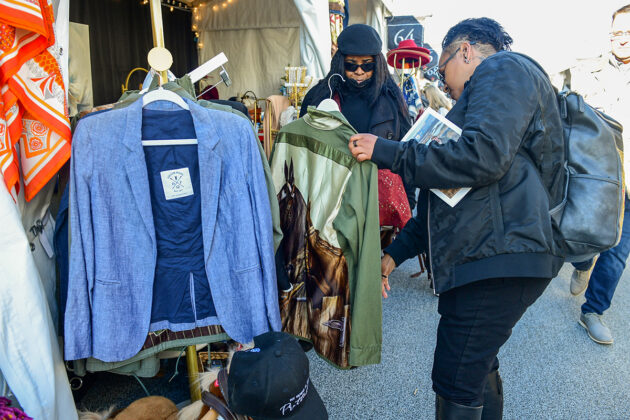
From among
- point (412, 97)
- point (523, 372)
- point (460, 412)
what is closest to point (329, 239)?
point (460, 412)

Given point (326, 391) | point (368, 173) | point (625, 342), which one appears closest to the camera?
point (368, 173)

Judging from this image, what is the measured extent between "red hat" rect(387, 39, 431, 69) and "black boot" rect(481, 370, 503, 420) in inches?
156

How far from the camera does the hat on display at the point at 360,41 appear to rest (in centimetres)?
247

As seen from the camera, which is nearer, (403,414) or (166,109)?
(166,109)

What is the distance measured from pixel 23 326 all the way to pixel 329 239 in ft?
3.68

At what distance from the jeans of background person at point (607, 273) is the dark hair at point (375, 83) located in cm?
166

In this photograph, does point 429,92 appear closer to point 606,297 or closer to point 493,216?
point 606,297

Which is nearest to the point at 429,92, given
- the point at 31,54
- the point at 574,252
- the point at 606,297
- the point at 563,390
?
the point at 606,297

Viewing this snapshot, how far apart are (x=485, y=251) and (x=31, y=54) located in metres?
1.55

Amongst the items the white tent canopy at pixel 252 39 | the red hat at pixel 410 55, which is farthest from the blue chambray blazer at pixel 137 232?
the white tent canopy at pixel 252 39

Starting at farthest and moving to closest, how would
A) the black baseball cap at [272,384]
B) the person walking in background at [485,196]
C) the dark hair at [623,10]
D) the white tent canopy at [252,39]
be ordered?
the white tent canopy at [252,39] < the dark hair at [623,10] < the person walking in background at [485,196] < the black baseball cap at [272,384]

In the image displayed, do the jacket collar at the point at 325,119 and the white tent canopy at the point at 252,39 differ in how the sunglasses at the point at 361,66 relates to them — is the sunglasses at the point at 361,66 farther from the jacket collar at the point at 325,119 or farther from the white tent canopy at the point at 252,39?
the white tent canopy at the point at 252,39

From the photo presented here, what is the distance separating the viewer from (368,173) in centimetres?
172

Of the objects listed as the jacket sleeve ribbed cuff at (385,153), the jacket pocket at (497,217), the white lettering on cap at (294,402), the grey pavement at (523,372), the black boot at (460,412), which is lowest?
the grey pavement at (523,372)
